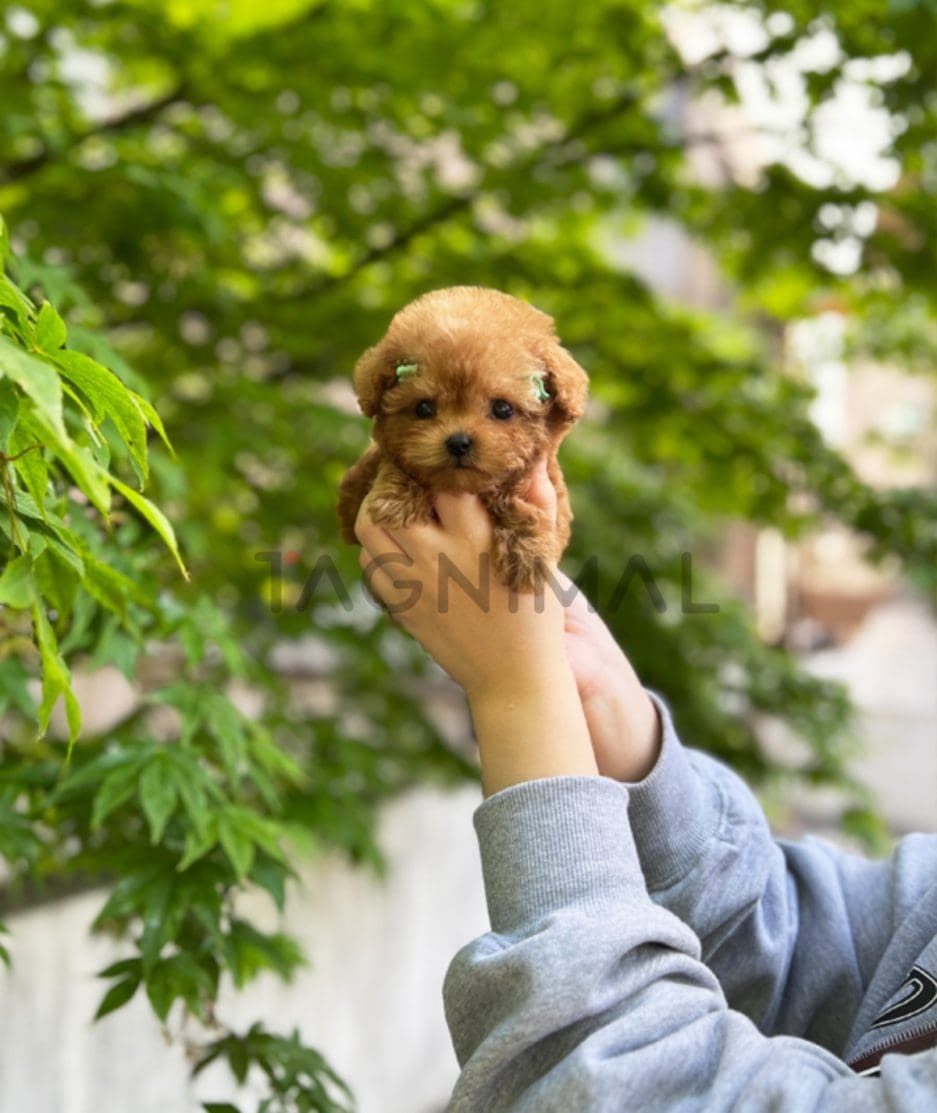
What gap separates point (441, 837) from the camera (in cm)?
405

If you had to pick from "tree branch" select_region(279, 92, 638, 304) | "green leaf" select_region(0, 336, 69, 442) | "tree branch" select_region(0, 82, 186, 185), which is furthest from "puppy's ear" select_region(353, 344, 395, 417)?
"tree branch" select_region(279, 92, 638, 304)

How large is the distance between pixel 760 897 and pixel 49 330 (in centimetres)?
86

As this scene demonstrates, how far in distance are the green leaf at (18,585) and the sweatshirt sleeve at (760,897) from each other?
588 mm

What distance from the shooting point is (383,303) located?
9.20 feet

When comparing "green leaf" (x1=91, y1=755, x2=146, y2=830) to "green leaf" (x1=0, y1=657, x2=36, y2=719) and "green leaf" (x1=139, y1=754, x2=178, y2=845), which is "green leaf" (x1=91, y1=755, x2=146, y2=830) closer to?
"green leaf" (x1=139, y1=754, x2=178, y2=845)

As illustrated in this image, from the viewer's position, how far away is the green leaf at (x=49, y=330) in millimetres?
849

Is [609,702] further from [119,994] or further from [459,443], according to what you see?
[119,994]

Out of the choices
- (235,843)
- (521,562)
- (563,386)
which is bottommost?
(235,843)

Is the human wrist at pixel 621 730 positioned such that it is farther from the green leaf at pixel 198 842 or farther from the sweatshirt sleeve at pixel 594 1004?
the green leaf at pixel 198 842

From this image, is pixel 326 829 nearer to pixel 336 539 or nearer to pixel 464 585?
pixel 336 539

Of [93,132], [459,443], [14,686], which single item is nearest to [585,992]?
[459,443]

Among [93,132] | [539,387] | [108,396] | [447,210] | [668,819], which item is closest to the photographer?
[108,396]

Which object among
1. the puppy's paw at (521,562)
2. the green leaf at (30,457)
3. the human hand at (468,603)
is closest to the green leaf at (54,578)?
the green leaf at (30,457)

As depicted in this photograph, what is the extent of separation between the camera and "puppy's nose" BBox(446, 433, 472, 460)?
36.7 inches
